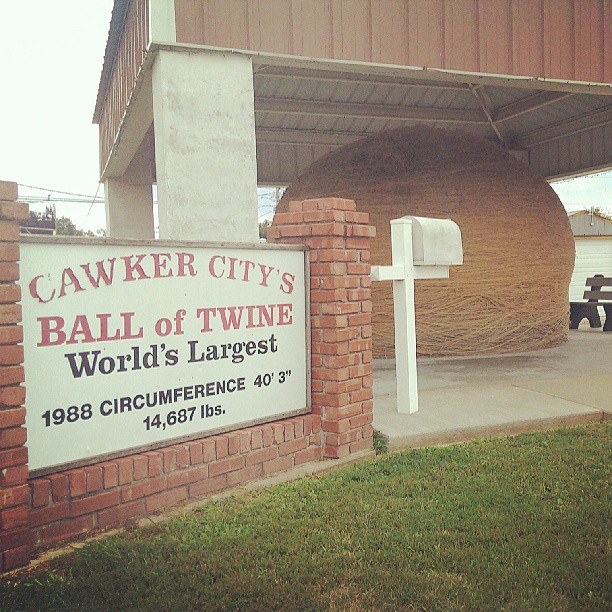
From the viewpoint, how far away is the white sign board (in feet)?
11.7

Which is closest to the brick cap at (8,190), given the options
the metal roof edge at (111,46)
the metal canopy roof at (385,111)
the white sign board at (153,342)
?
the white sign board at (153,342)

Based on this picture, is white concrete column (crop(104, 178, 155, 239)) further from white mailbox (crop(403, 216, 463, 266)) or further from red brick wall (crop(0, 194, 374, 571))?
red brick wall (crop(0, 194, 374, 571))

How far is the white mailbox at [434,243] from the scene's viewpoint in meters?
6.00

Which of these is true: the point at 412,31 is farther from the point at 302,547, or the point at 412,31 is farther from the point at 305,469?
the point at 302,547

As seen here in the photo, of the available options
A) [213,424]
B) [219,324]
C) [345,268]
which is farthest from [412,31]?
[213,424]

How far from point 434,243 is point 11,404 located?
12.5 feet

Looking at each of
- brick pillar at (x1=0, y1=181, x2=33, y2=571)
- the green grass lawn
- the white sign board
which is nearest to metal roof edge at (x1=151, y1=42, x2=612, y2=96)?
the white sign board

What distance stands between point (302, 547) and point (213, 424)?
3.64 feet

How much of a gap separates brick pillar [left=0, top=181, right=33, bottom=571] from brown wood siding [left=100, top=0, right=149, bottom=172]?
11.5ft

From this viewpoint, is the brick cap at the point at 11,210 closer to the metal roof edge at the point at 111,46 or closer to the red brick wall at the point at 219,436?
the red brick wall at the point at 219,436

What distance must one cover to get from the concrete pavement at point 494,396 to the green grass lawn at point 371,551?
3.04 feet

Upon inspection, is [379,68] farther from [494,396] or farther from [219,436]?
[219,436]

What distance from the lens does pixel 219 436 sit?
4355 millimetres

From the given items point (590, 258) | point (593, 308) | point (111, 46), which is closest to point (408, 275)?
point (111, 46)
